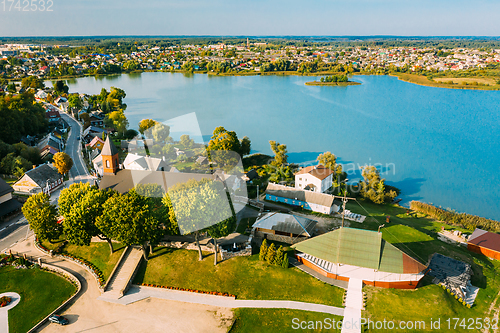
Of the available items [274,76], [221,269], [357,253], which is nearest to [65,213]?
[221,269]

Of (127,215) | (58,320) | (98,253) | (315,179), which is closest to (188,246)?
(127,215)

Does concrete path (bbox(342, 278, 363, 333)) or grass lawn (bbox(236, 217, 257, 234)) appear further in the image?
grass lawn (bbox(236, 217, 257, 234))

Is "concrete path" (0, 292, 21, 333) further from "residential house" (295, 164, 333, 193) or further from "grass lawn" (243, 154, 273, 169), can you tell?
"grass lawn" (243, 154, 273, 169)

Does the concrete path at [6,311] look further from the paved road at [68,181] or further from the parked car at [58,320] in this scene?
the paved road at [68,181]

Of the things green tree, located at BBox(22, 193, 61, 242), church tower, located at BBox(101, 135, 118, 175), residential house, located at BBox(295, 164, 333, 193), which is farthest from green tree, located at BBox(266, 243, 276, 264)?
church tower, located at BBox(101, 135, 118, 175)

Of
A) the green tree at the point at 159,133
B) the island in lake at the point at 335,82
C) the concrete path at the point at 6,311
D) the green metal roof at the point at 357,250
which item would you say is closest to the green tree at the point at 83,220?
the concrete path at the point at 6,311

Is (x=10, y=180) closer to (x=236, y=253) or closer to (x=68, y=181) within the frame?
(x=68, y=181)
